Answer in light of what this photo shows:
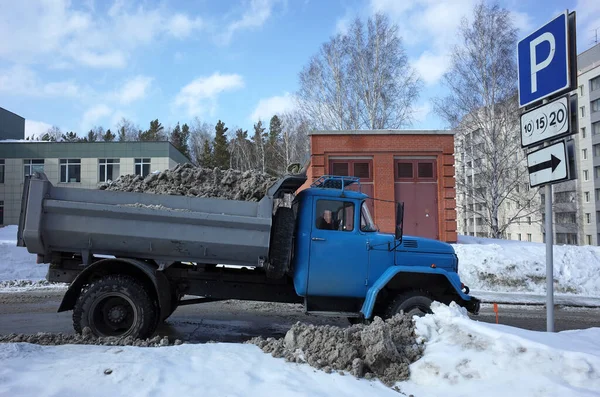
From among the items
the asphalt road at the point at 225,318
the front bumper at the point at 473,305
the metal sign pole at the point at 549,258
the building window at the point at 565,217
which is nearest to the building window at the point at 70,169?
the asphalt road at the point at 225,318

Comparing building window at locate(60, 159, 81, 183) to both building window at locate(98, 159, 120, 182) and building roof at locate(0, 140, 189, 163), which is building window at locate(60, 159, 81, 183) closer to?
building roof at locate(0, 140, 189, 163)

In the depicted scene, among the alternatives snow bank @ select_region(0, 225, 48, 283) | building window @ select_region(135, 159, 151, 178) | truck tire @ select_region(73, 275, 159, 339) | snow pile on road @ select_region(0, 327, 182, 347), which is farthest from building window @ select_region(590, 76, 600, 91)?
snow pile on road @ select_region(0, 327, 182, 347)

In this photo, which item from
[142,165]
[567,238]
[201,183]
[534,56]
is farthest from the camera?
[567,238]

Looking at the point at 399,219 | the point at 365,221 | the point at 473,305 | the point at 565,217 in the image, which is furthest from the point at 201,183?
the point at 565,217

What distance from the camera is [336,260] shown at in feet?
21.5

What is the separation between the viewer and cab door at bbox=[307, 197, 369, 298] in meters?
6.52

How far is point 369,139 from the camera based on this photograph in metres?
18.9

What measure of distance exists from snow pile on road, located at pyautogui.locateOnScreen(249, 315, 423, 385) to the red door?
14361mm

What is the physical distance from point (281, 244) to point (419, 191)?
13.8 metres

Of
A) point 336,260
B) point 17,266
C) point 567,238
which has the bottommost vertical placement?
point 567,238

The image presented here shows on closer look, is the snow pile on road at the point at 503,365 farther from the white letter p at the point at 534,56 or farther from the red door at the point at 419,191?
the red door at the point at 419,191

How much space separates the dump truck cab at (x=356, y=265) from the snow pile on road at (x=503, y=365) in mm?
1980

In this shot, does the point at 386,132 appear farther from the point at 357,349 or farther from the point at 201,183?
the point at 357,349

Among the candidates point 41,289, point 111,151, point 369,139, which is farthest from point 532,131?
point 111,151
